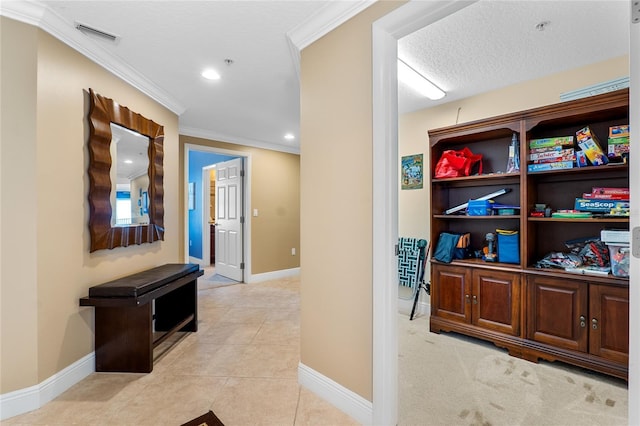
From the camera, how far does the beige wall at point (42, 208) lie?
1.72 metres

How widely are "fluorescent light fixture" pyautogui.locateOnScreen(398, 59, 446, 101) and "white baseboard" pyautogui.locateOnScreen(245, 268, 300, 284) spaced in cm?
362

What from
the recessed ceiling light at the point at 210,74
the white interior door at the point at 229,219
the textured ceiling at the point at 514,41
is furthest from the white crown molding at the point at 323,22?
the white interior door at the point at 229,219

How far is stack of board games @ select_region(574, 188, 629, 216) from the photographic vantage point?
2.06 m

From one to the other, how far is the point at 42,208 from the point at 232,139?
9.96 feet

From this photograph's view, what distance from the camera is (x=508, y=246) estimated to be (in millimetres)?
2551

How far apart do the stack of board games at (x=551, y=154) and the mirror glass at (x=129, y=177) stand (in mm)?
3350

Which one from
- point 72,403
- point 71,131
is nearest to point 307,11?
point 71,131

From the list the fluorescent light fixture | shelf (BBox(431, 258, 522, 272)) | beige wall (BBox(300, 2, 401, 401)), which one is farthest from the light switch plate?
the fluorescent light fixture

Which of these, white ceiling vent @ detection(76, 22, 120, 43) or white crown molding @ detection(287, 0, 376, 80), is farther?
white ceiling vent @ detection(76, 22, 120, 43)

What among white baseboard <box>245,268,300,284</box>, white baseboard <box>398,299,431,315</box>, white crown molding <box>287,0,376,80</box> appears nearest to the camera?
white crown molding <box>287,0,376,80</box>

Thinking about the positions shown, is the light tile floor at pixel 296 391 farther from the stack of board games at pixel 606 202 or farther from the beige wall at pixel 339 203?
the stack of board games at pixel 606 202

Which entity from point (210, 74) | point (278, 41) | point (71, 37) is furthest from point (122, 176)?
point (278, 41)

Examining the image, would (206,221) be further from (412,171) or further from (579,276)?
(579,276)

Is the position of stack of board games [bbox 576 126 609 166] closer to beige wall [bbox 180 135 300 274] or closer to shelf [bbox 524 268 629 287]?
shelf [bbox 524 268 629 287]
